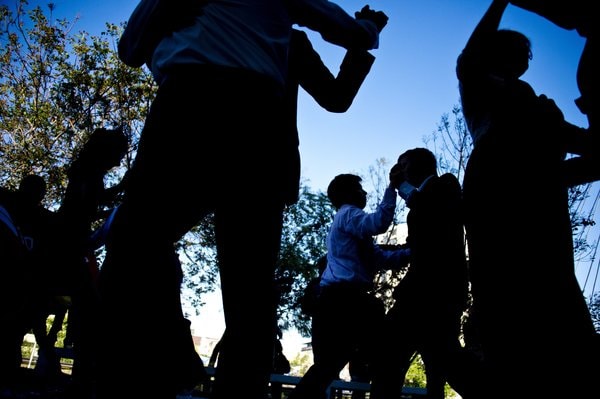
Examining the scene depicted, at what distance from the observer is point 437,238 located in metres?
2.56

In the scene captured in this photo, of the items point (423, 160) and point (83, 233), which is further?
point (423, 160)

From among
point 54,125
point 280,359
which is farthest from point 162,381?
point 54,125

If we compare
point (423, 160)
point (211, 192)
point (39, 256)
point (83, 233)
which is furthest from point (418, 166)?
point (39, 256)

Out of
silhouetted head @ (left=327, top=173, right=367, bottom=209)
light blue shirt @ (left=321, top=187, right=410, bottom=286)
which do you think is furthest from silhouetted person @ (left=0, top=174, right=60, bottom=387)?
silhouetted head @ (left=327, top=173, right=367, bottom=209)

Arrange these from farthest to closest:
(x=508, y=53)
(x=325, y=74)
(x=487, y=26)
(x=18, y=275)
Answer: (x=18, y=275)
(x=508, y=53)
(x=325, y=74)
(x=487, y=26)

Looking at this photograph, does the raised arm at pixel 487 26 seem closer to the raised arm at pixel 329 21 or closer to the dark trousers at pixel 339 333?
the raised arm at pixel 329 21

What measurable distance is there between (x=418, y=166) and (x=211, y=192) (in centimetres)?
221

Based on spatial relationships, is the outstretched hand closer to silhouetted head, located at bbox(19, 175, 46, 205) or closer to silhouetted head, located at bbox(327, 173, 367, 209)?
silhouetted head, located at bbox(327, 173, 367, 209)

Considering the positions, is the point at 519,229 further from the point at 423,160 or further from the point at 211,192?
the point at 423,160

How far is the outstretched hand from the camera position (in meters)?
1.54

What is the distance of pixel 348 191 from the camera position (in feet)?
10.9

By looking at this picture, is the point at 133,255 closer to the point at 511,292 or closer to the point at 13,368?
the point at 511,292

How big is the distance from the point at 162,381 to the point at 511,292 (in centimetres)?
114

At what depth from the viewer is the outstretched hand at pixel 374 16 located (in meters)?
1.54
